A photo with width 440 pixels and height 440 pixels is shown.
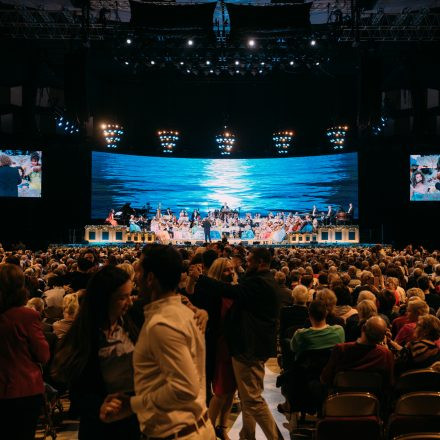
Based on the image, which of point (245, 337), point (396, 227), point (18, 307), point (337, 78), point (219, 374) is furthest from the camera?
point (337, 78)

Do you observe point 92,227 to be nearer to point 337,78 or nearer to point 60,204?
point 60,204

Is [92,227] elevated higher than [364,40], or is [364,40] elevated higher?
[364,40]

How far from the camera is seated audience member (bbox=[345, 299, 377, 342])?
530 cm

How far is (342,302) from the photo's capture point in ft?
21.7

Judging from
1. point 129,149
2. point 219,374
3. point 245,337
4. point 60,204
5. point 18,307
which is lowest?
point 219,374

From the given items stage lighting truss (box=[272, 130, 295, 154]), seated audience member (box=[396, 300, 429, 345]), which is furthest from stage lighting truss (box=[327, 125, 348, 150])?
seated audience member (box=[396, 300, 429, 345])

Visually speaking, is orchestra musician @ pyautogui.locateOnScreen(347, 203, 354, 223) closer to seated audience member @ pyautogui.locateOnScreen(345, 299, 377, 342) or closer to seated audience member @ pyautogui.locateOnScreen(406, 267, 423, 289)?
seated audience member @ pyautogui.locateOnScreen(406, 267, 423, 289)

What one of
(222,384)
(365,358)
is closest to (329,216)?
(222,384)

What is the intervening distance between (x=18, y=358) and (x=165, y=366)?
1540 mm

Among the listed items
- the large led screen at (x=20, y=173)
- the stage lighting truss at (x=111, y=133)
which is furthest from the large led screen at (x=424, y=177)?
the large led screen at (x=20, y=173)

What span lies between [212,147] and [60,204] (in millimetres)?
8308

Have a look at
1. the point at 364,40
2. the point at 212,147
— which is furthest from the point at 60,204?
the point at 364,40

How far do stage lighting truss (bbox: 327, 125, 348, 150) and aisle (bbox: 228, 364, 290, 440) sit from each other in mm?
20502

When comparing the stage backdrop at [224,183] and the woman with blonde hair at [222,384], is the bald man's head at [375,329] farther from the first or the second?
the stage backdrop at [224,183]
